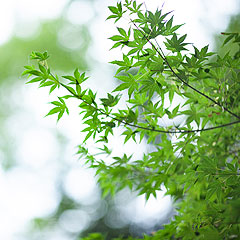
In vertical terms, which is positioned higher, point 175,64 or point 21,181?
point 21,181

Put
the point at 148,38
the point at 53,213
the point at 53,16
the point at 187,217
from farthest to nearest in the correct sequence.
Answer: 1. the point at 53,16
2. the point at 53,213
3. the point at 187,217
4. the point at 148,38

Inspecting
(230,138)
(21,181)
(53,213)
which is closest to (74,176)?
(53,213)

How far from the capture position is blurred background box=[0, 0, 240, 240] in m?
4.66

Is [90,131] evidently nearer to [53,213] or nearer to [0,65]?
[53,213]

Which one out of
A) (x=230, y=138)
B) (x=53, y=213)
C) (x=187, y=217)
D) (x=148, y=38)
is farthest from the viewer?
(x=53, y=213)

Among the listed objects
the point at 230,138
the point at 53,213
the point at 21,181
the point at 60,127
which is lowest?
the point at 230,138

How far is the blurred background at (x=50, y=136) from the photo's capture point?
15.3ft

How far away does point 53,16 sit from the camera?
5234 millimetres

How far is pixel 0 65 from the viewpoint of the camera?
5.11 m

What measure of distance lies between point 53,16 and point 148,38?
5.01 meters

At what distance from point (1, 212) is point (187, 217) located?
4921 mm

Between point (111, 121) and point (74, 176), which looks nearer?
point (111, 121)

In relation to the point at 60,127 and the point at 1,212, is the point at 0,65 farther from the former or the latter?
the point at 1,212

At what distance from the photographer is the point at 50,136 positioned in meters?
5.51
